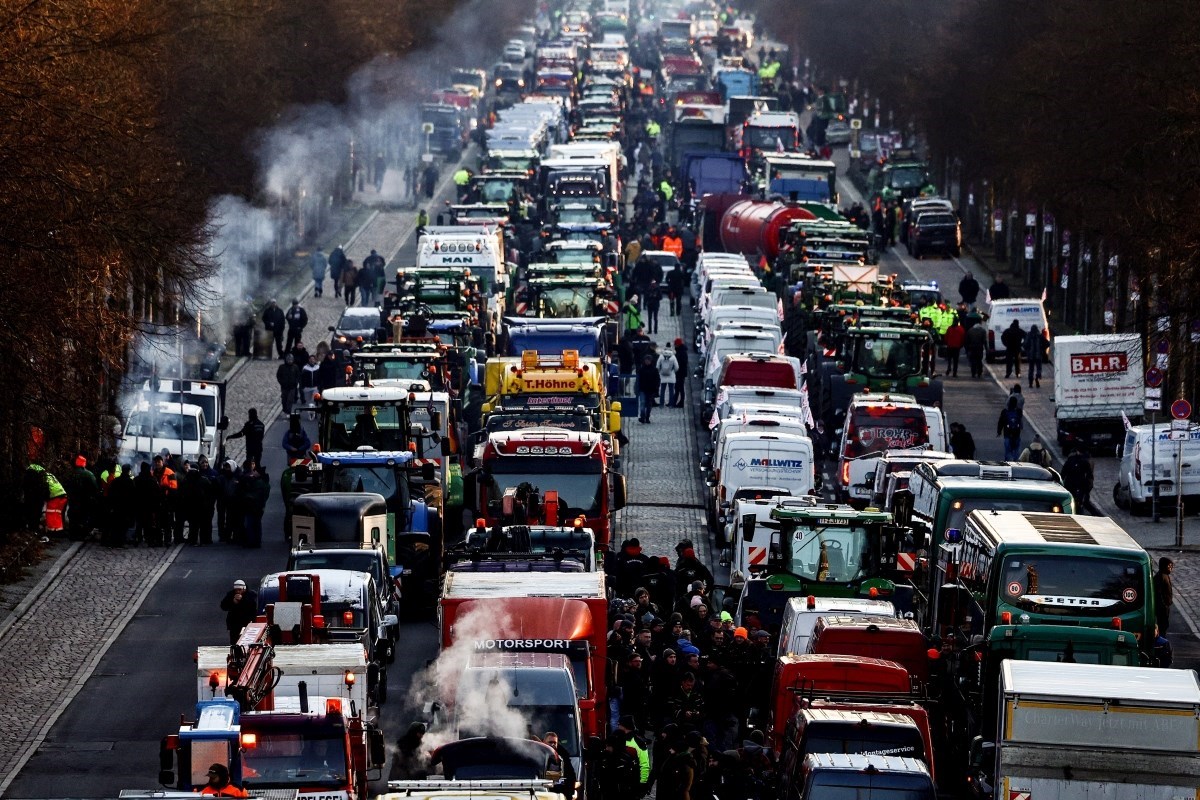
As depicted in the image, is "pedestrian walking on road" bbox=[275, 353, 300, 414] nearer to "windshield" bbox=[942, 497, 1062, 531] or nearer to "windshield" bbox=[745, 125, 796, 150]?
"windshield" bbox=[942, 497, 1062, 531]

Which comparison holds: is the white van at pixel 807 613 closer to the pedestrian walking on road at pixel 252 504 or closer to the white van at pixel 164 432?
the pedestrian walking on road at pixel 252 504

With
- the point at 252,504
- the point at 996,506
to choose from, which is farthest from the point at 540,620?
the point at 252,504

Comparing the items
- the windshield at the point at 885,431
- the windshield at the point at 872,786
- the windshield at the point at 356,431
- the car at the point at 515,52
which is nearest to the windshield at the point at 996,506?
the windshield at the point at 356,431

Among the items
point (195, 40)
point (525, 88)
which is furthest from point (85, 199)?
point (525, 88)

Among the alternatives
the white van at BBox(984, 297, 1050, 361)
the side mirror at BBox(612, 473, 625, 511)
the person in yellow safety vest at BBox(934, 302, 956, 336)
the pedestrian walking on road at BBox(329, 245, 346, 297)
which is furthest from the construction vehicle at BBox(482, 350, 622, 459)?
the pedestrian walking on road at BBox(329, 245, 346, 297)

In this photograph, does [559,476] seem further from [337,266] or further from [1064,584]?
[337,266]

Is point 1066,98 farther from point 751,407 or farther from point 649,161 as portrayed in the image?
point 649,161
